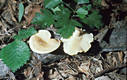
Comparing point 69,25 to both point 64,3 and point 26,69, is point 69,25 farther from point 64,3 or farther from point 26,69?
point 26,69

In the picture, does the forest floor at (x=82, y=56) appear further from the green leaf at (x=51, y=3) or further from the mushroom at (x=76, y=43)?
the green leaf at (x=51, y=3)

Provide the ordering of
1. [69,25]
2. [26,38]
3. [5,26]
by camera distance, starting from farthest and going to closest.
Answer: [5,26]
[26,38]
[69,25]

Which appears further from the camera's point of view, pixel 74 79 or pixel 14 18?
pixel 14 18

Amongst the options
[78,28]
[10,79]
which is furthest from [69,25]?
[10,79]

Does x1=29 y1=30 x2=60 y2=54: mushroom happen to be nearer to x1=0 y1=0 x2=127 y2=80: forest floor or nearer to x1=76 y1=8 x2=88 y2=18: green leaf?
x1=0 y1=0 x2=127 y2=80: forest floor

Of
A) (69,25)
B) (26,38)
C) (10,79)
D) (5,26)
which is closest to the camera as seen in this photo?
(69,25)

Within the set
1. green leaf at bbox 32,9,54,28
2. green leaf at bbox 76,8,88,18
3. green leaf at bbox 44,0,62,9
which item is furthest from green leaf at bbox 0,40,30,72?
green leaf at bbox 76,8,88,18
